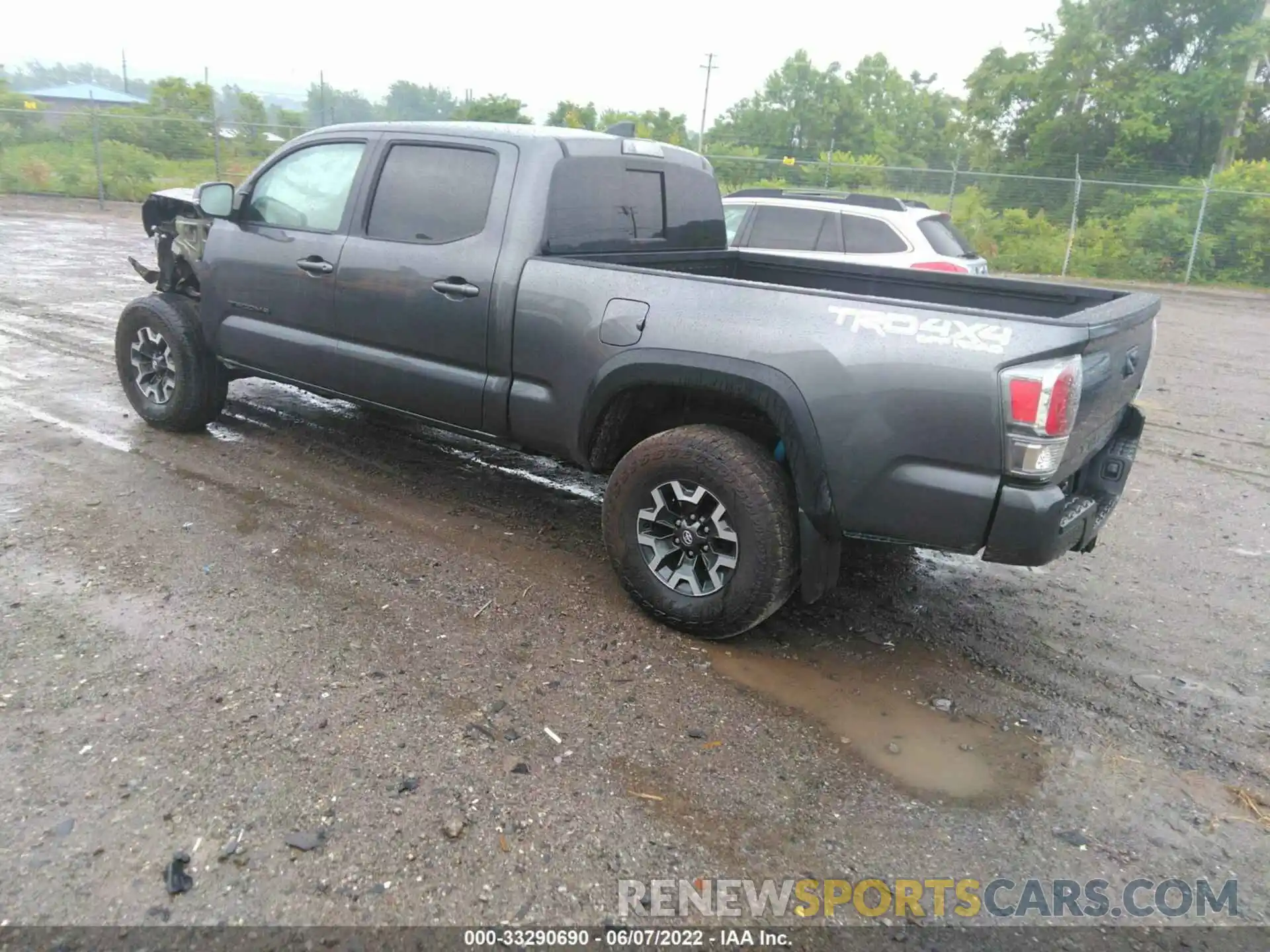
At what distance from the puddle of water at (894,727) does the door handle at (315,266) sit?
280cm

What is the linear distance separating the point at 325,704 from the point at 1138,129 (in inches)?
1149

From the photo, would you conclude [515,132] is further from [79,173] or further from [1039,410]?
[79,173]

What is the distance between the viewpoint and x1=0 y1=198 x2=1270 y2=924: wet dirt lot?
2.47 metres

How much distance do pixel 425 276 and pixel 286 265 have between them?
1.10 meters

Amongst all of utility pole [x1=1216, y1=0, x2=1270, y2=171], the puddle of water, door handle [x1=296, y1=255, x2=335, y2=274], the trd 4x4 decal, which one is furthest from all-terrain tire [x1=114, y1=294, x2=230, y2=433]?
utility pole [x1=1216, y1=0, x2=1270, y2=171]

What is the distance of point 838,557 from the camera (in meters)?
3.50

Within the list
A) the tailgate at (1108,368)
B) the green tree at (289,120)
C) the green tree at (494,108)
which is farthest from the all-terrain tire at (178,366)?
the green tree at (494,108)

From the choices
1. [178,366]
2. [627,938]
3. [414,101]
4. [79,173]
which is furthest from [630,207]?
[414,101]

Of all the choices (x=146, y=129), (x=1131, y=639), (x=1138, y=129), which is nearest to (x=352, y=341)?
(x=1131, y=639)

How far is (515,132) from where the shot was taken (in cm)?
426

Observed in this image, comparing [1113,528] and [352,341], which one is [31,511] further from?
[1113,528]

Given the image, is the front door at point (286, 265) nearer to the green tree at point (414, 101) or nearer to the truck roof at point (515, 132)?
the truck roof at point (515, 132)

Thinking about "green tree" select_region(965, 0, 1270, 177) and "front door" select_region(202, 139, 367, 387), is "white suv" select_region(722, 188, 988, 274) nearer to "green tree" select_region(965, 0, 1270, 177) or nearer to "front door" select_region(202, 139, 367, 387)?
"front door" select_region(202, 139, 367, 387)

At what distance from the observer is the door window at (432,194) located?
13.8ft
